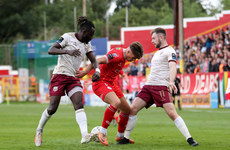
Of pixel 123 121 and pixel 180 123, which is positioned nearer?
pixel 180 123

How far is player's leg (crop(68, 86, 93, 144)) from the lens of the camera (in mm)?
9016

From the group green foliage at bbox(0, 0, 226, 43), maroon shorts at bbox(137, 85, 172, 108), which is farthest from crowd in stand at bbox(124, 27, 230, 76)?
green foliage at bbox(0, 0, 226, 43)

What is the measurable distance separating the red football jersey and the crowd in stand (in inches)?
668

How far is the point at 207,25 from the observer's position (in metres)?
43.7

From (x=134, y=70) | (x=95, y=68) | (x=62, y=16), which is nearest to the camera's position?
(x=95, y=68)

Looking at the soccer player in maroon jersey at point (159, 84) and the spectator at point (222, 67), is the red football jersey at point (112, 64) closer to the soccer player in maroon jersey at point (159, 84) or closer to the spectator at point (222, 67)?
the soccer player in maroon jersey at point (159, 84)

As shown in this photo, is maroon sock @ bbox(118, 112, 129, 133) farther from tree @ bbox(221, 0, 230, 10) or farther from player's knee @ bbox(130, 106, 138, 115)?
tree @ bbox(221, 0, 230, 10)

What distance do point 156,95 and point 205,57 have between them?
22747mm

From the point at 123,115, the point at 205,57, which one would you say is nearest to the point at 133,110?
the point at 123,115

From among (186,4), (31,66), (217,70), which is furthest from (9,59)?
(186,4)

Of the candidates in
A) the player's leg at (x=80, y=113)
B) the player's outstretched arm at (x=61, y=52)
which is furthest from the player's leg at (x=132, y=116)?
the player's outstretched arm at (x=61, y=52)

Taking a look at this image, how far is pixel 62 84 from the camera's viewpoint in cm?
941

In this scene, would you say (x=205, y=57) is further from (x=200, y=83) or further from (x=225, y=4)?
(x=225, y=4)

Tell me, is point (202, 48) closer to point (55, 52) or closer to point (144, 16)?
point (55, 52)
